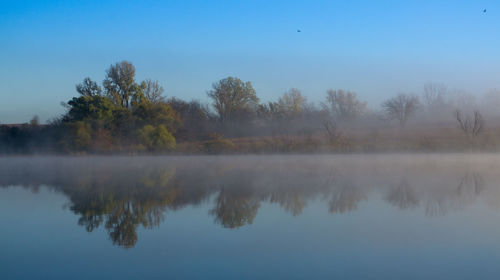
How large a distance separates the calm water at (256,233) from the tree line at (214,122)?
2440 centimetres

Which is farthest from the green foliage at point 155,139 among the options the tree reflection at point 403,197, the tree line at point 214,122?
the tree reflection at point 403,197

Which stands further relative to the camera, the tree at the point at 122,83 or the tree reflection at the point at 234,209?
the tree at the point at 122,83

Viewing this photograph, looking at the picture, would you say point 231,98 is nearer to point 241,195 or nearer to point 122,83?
point 122,83

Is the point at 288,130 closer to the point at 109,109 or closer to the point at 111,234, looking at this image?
the point at 109,109

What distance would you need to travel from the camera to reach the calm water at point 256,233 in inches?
196

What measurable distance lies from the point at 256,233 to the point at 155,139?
3128cm

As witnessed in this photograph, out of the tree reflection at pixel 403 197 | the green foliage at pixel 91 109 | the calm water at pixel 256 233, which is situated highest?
the green foliage at pixel 91 109

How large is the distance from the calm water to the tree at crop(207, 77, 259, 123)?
4017 cm

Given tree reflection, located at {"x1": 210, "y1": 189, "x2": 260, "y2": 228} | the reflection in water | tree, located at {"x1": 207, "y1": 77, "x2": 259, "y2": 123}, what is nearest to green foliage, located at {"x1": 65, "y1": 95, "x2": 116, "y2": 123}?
tree, located at {"x1": 207, "y1": 77, "x2": 259, "y2": 123}

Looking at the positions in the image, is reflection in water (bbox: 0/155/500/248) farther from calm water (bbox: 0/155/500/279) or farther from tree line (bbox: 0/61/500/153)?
tree line (bbox: 0/61/500/153)

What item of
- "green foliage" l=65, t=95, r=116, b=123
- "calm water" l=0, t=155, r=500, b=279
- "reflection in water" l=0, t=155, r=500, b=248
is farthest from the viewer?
"green foliage" l=65, t=95, r=116, b=123

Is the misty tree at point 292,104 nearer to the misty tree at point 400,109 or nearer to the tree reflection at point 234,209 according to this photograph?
the misty tree at point 400,109

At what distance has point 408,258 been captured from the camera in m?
5.27

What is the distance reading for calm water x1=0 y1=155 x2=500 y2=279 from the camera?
4.98 m
